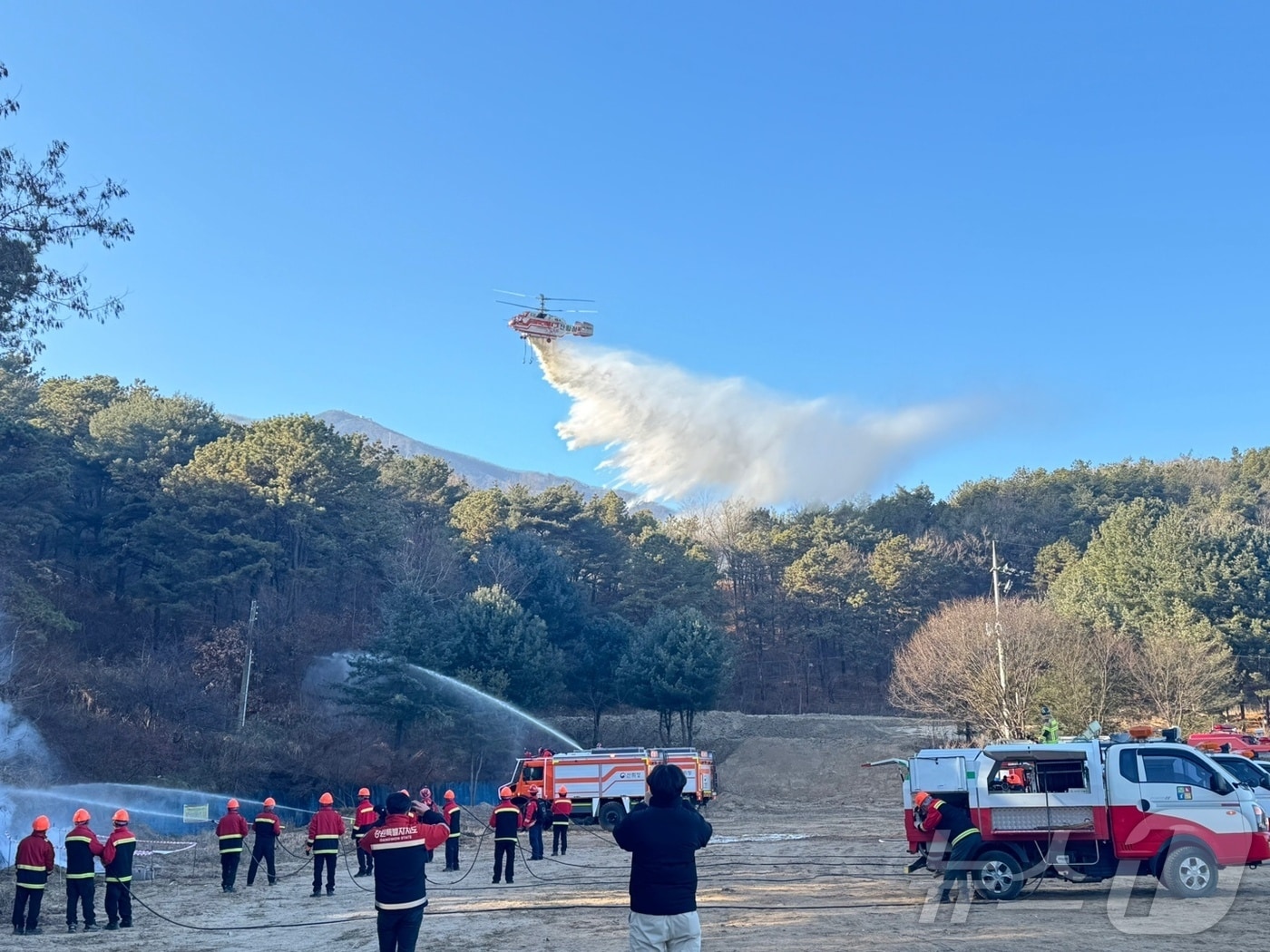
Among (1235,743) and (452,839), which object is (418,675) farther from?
(1235,743)

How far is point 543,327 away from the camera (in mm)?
45406

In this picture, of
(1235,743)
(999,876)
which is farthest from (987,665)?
(999,876)

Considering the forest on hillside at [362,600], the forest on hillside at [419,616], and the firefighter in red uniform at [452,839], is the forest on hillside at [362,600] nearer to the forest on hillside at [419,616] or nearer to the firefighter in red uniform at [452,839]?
the forest on hillside at [419,616]

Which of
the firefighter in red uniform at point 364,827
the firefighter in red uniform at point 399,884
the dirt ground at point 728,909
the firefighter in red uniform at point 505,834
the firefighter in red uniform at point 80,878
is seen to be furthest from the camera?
the firefighter in red uniform at point 364,827

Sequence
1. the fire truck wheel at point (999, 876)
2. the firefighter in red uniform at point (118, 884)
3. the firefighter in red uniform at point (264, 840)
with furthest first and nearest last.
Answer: the firefighter in red uniform at point (264, 840), the firefighter in red uniform at point (118, 884), the fire truck wheel at point (999, 876)

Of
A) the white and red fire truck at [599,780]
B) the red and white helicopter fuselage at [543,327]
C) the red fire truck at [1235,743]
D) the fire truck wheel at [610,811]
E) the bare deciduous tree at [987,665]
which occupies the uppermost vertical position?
the red and white helicopter fuselage at [543,327]

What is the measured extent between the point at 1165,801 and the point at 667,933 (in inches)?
410

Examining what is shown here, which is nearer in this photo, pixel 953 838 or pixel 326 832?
pixel 953 838

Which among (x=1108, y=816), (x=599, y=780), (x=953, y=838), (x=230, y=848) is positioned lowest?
(x=599, y=780)

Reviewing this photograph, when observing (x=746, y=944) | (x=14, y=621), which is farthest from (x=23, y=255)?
(x=14, y=621)

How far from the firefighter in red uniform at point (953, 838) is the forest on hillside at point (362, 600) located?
2807 cm

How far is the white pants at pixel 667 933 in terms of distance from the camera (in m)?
6.57

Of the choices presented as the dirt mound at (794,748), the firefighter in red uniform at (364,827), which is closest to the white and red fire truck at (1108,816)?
the firefighter in red uniform at (364,827)

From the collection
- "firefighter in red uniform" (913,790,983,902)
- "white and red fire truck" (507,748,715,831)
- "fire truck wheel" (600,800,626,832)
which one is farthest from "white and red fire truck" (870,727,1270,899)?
"fire truck wheel" (600,800,626,832)
